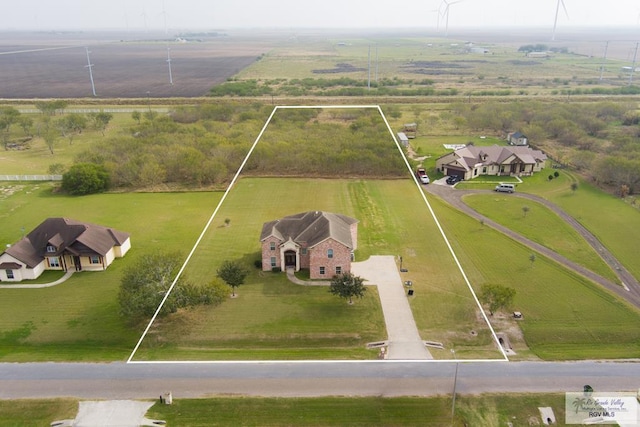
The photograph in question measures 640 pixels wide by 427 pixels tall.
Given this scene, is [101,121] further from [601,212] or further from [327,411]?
[601,212]

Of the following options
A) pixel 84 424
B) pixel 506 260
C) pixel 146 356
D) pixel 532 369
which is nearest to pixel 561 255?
pixel 506 260

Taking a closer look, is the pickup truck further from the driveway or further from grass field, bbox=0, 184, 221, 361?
grass field, bbox=0, 184, 221, 361

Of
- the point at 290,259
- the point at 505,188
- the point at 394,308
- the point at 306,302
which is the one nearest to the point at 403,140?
the point at 505,188

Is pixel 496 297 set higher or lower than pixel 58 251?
higher

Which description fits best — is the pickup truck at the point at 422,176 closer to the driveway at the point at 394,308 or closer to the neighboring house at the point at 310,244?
the driveway at the point at 394,308

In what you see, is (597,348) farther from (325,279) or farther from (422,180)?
(422,180)

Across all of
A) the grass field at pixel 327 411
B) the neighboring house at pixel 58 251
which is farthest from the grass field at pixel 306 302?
the neighboring house at pixel 58 251
